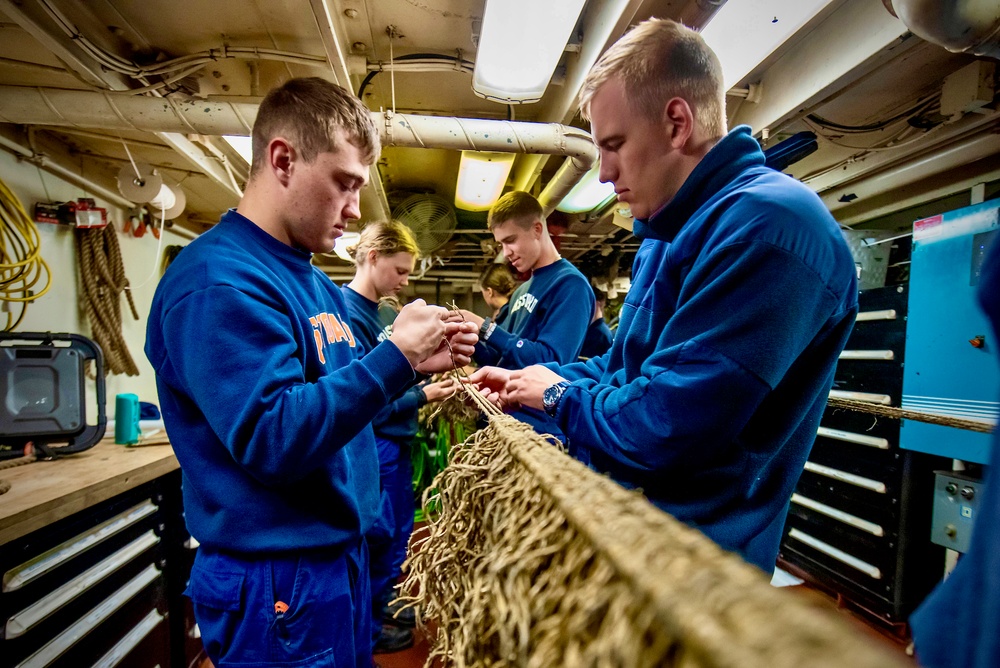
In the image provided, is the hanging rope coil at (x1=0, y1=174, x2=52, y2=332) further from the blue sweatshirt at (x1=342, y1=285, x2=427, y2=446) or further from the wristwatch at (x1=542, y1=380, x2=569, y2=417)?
the wristwatch at (x1=542, y1=380, x2=569, y2=417)

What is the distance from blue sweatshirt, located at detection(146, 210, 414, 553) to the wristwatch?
0.95 feet

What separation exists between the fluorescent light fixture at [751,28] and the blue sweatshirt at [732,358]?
0.97 m

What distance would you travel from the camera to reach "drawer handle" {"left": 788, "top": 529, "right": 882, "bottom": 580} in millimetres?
2328

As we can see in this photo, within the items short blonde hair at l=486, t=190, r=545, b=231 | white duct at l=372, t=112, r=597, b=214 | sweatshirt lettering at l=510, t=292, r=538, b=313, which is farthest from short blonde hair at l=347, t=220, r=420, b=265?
sweatshirt lettering at l=510, t=292, r=538, b=313

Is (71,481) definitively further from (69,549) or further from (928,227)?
(928,227)

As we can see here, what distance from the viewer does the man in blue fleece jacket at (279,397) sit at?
2.41ft

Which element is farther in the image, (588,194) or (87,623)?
(588,194)

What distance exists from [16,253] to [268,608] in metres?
2.39

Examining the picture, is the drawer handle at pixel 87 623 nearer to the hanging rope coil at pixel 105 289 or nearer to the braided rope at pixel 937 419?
the hanging rope coil at pixel 105 289

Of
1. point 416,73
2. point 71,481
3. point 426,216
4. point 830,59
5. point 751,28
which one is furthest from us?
point 426,216


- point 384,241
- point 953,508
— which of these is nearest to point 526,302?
point 384,241

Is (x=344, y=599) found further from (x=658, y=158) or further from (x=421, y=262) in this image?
(x=421, y=262)

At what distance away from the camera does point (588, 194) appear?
3.09 m

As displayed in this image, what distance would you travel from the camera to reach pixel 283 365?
782 millimetres
